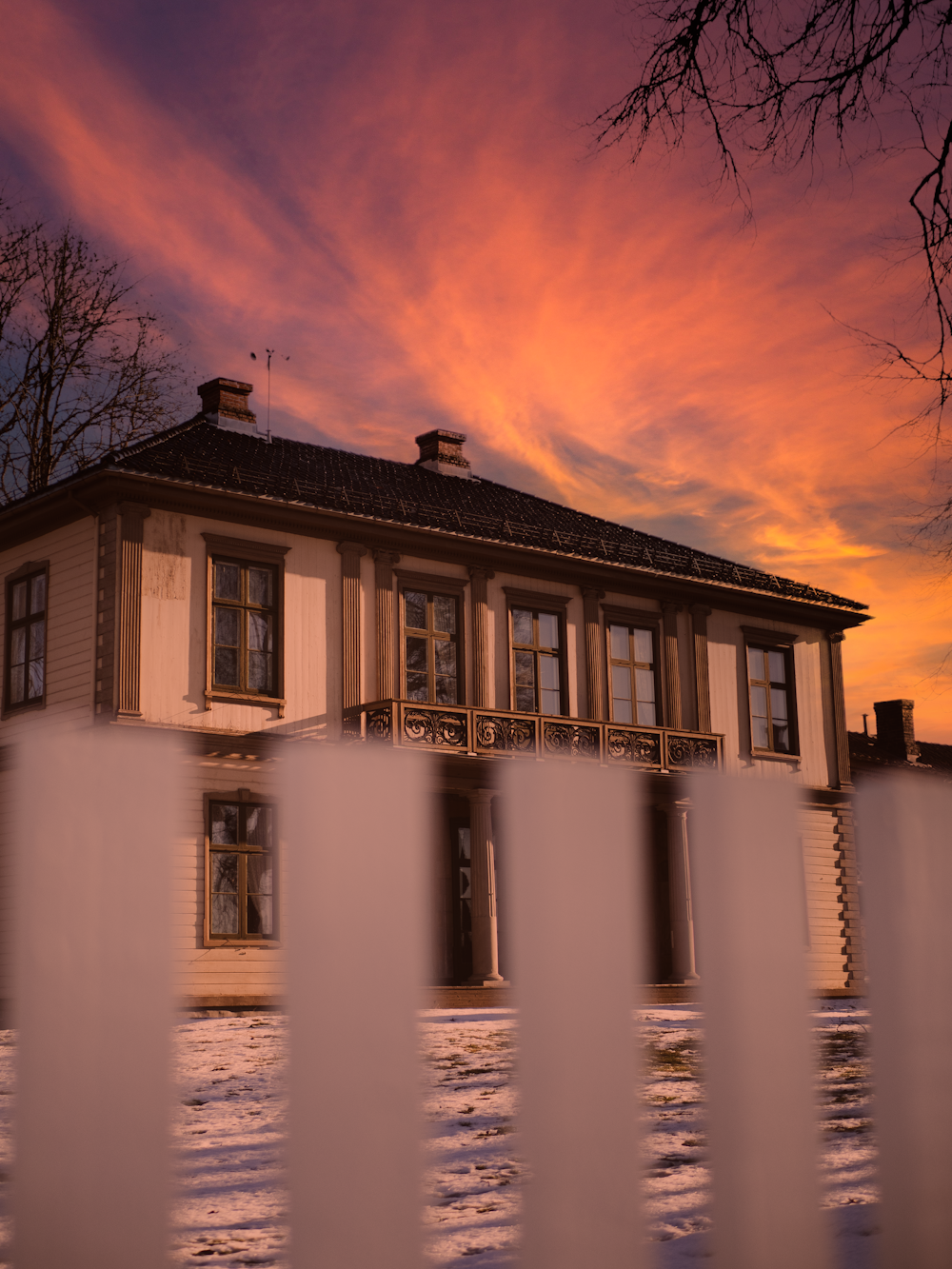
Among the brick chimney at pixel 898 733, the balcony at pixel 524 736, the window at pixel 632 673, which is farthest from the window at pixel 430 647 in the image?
the brick chimney at pixel 898 733

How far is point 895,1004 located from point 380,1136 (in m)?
1.65

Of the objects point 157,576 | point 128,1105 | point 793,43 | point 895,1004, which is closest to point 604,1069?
point 128,1105

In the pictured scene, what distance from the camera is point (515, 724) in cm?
2270

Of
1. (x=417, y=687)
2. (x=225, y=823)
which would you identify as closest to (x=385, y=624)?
(x=417, y=687)

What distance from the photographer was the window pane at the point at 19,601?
21.7 meters

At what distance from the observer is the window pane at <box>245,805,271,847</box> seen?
20078mm

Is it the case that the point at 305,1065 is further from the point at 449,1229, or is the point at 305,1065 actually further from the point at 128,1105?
the point at 449,1229

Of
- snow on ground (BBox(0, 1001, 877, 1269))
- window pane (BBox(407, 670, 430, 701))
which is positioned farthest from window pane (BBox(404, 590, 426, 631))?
snow on ground (BBox(0, 1001, 877, 1269))

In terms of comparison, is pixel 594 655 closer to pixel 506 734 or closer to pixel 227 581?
pixel 506 734

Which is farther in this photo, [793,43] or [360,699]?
[360,699]

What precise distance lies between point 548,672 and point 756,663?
5562 millimetres

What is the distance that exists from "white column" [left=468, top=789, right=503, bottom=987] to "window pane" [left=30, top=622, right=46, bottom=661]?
23.9ft

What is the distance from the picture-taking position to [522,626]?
24.3 metres

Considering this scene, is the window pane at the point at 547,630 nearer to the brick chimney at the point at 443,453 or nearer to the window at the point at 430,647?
the window at the point at 430,647
